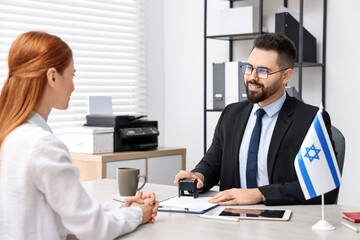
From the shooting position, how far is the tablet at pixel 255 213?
5.30ft

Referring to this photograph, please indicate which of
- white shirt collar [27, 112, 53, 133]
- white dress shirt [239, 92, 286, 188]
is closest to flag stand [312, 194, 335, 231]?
white dress shirt [239, 92, 286, 188]

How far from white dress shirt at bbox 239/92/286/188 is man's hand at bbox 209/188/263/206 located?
1.25ft

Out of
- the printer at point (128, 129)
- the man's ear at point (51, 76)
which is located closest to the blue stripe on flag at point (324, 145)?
the man's ear at point (51, 76)

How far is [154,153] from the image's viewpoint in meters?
3.76

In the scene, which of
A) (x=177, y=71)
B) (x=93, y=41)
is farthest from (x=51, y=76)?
(x=177, y=71)

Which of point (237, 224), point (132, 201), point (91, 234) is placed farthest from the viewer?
point (132, 201)

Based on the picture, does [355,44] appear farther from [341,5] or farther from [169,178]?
[169,178]

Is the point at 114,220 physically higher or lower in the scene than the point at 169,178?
higher

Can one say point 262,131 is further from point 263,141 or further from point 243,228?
point 243,228

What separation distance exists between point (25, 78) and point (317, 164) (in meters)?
0.92

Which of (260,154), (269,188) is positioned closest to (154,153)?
(260,154)

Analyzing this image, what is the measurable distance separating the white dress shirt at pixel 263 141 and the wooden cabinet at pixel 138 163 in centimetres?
130

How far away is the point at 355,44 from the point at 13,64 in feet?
8.85

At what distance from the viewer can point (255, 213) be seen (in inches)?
65.9
